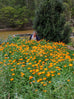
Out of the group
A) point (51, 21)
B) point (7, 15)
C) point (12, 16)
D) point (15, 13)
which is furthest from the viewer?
point (15, 13)

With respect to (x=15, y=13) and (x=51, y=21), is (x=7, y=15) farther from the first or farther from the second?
(x=51, y=21)

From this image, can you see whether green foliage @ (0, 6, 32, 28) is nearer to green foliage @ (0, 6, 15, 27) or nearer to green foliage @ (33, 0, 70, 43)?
green foliage @ (0, 6, 15, 27)

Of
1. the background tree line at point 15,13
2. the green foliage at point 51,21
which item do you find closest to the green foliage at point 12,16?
the background tree line at point 15,13

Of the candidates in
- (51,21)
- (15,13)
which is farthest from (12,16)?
(51,21)

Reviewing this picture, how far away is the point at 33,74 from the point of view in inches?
105

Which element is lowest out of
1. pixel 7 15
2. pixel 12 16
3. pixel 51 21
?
pixel 12 16

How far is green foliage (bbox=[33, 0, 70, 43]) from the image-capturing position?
6.06 m

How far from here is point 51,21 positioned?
612cm

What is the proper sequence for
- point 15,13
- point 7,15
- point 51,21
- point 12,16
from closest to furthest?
1. point 51,21
2. point 7,15
3. point 12,16
4. point 15,13

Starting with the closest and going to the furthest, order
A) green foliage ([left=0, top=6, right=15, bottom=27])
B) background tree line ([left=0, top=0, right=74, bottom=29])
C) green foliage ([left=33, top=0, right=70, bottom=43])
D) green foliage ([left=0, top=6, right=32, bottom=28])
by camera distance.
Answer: green foliage ([left=33, top=0, right=70, bottom=43]) < green foliage ([left=0, top=6, right=15, bottom=27]) < green foliage ([left=0, top=6, right=32, bottom=28]) < background tree line ([left=0, top=0, right=74, bottom=29])

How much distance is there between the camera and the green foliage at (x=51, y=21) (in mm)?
6058

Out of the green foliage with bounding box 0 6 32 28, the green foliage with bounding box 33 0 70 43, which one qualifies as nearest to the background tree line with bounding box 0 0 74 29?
the green foliage with bounding box 0 6 32 28

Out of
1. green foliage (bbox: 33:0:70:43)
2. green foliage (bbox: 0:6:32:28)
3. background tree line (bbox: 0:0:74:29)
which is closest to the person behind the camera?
green foliage (bbox: 33:0:70:43)

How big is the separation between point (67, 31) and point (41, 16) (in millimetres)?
1513
